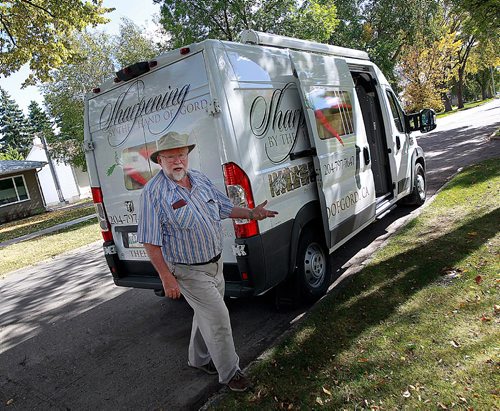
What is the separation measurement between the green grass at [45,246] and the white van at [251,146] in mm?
6559

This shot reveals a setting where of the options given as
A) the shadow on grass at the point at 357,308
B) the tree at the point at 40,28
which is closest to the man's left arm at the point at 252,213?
the shadow on grass at the point at 357,308

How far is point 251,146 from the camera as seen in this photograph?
11.6 ft

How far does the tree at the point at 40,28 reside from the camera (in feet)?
38.6

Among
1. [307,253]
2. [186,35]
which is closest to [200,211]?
[307,253]

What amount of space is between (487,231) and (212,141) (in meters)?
3.82

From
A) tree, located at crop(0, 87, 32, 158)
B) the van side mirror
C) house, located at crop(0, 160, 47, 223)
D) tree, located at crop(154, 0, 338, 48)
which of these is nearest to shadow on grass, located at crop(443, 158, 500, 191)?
the van side mirror

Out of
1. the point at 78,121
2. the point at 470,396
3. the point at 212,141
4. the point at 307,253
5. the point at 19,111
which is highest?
the point at 19,111

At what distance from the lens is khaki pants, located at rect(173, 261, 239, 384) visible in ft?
9.45

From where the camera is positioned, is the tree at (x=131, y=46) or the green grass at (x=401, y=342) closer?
the green grass at (x=401, y=342)

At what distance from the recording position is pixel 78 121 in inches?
945

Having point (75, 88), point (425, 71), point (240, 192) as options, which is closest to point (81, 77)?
point (75, 88)

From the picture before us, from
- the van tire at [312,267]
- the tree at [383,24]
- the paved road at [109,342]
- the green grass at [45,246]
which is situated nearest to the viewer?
the paved road at [109,342]

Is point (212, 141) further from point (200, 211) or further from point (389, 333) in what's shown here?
point (389, 333)

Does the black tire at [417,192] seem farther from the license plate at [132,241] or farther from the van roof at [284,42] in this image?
the license plate at [132,241]
